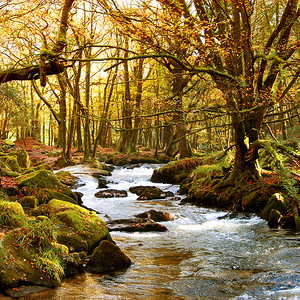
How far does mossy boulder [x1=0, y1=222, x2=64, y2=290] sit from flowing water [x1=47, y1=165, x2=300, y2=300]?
28 cm

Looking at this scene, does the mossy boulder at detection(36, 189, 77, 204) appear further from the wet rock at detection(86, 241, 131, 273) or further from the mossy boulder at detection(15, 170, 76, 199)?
the wet rock at detection(86, 241, 131, 273)

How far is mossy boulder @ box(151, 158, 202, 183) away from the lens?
16469 millimetres

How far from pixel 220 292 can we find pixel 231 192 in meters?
6.54

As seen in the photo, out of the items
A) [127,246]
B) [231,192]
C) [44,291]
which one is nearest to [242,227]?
[231,192]

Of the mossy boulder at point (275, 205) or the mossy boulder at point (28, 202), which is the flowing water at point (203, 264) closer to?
the mossy boulder at point (275, 205)

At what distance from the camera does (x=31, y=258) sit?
4.23 m

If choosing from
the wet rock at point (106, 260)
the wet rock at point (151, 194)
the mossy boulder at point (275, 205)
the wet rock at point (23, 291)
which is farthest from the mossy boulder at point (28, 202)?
the wet rock at point (151, 194)

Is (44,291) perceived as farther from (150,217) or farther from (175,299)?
(150,217)

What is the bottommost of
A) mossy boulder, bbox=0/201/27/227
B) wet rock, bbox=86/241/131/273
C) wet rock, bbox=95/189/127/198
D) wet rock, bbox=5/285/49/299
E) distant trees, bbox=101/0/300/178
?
wet rock, bbox=95/189/127/198

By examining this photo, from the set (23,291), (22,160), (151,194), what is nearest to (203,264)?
(23,291)

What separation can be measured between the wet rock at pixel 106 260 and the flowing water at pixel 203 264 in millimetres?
191

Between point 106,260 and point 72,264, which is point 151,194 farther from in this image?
point 72,264

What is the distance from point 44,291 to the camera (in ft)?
12.7

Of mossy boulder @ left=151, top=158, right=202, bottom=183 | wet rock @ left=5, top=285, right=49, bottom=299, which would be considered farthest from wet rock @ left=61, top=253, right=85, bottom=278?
mossy boulder @ left=151, top=158, right=202, bottom=183
